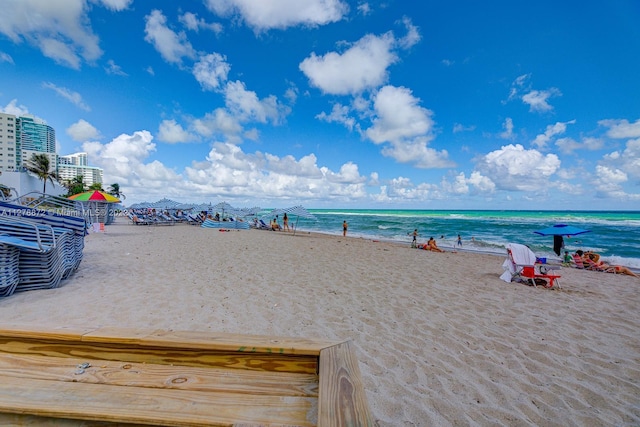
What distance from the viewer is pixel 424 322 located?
167 inches

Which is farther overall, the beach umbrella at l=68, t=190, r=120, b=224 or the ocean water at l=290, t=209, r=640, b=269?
the ocean water at l=290, t=209, r=640, b=269

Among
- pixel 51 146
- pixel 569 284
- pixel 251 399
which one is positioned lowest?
pixel 569 284

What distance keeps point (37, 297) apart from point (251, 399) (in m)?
5.18

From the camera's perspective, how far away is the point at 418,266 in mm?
9164

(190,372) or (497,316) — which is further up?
(190,372)

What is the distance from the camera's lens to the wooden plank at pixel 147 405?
1023mm

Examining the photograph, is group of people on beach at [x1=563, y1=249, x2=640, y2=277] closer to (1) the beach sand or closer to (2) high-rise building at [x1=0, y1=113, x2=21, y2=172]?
(1) the beach sand

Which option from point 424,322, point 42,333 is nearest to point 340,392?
point 42,333

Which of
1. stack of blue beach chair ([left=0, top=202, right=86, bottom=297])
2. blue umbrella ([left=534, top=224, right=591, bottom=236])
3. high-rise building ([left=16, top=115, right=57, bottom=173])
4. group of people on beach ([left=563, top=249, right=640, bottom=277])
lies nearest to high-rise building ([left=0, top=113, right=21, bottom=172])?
high-rise building ([left=16, top=115, right=57, bottom=173])

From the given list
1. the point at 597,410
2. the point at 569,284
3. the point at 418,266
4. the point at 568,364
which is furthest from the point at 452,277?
the point at 597,410

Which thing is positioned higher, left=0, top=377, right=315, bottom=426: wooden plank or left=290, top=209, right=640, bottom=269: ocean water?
left=0, top=377, right=315, bottom=426: wooden plank

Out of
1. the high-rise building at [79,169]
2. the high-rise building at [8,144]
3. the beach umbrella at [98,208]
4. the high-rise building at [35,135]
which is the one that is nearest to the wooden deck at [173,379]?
the beach umbrella at [98,208]

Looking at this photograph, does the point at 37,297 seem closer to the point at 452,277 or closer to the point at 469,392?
the point at 469,392

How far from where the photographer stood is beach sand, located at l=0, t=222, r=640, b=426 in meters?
2.53
